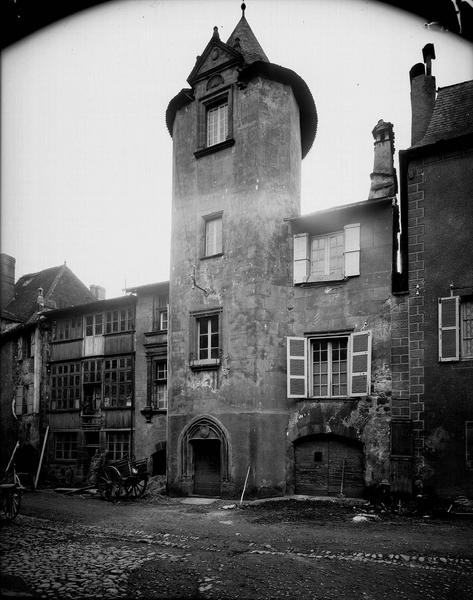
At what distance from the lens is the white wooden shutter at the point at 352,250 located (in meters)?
16.5

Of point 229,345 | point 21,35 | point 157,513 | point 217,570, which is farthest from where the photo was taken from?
point 229,345

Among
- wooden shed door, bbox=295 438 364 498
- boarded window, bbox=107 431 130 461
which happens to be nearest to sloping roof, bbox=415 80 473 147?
wooden shed door, bbox=295 438 364 498

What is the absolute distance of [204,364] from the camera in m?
17.5

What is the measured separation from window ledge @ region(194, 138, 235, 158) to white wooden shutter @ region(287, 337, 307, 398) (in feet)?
21.6

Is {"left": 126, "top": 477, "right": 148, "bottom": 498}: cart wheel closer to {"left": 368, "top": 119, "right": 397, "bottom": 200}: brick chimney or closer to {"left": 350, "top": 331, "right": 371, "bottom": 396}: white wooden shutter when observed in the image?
{"left": 350, "top": 331, "right": 371, "bottom": 396}: white wooden shutter

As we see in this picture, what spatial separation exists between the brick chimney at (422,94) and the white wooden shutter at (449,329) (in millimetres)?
4870

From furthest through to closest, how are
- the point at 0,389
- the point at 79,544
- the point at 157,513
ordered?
the point at 0,389
the point at 157,513
the point at 79,544

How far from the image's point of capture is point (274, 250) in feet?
57.7

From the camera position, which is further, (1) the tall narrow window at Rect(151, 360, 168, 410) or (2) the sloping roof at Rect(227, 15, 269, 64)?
(1) the tall narrow window at Rect(151, 360, 168, 410)

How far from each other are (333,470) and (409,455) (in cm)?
248

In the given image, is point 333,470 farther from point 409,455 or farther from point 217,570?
point 217,570

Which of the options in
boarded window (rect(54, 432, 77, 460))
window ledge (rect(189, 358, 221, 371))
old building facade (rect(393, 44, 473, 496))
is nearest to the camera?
old building facade (rect(393, 44, 473, 496))

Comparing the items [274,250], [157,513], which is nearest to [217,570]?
[157,513]

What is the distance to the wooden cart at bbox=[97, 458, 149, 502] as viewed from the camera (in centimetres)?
1758
